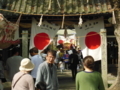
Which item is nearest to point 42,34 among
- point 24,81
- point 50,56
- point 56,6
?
point 56,6

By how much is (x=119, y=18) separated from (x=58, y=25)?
9.06ft

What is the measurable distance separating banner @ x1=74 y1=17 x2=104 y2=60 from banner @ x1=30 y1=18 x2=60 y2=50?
4.08 feet

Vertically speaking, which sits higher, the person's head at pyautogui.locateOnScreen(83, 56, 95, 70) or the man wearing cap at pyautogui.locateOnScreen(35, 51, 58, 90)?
the person's head at pyautogui.locateOnScreen(83, 56, 95, 70)

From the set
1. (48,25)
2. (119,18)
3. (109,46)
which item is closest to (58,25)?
(48,25)

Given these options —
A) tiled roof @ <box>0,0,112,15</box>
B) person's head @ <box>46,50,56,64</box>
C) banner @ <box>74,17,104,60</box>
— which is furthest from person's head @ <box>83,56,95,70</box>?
banner @ <box>74,17,104,60</box>

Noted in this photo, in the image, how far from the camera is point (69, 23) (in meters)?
10.8

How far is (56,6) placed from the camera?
10.7m

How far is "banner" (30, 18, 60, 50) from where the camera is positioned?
33.6 feet

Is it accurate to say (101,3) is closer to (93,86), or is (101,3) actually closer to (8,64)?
(8,64)

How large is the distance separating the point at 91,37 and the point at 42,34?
2.24 m

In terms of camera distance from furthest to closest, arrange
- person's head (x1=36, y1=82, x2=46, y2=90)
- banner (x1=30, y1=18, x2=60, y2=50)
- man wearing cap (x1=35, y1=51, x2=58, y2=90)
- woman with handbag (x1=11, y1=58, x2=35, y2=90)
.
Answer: banner (x1=30, y1=18, x2=60, y2=50)
man wearing cap (x1=35, y1=51, x2=58, y2=90)
person's head (x1=36, y1=82, x2=46, y2=90)
woman with handbag (x1=11, y1=58, x2=35, y2=90)

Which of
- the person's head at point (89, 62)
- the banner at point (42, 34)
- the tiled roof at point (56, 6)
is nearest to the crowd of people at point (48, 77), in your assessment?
the person's head at point (89, 62)

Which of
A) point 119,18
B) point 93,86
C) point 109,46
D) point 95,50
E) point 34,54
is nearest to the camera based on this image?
point 93,86

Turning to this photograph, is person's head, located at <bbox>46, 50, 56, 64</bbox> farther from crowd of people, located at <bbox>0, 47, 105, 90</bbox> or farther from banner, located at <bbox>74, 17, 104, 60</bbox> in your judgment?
banner, located at <bbox>74, 17, 104, 60</bbox>
